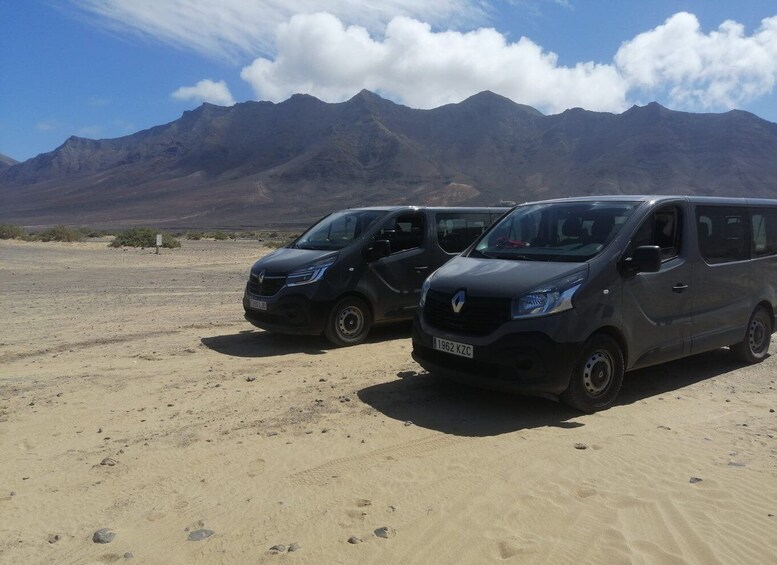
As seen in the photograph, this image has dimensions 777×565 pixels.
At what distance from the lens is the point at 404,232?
29.8 feet

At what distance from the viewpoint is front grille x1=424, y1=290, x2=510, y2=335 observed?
18.1 feet

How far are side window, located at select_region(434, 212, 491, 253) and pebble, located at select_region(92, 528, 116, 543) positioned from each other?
6.39 meters

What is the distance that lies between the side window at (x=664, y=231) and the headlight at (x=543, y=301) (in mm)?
1136

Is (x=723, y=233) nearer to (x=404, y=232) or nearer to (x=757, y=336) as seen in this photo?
(x=757, y=336)

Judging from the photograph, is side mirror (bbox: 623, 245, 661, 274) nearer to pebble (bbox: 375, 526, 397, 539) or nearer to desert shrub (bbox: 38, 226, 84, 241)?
pebble (bbox: 375, 526, 397, 539)

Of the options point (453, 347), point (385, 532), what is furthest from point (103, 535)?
point (453, 347)

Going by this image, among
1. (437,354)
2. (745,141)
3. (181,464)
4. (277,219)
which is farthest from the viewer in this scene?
(745,141)

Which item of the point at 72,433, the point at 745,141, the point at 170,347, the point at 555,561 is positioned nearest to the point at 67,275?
the point at 170,347

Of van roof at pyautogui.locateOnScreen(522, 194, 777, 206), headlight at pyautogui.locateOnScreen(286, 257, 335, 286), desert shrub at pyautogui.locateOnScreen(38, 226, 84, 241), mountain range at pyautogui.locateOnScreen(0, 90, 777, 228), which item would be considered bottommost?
headlight at pyautogui.locateOnScreen(286, 257, 335, 286)

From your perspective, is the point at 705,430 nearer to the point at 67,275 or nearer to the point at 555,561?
the point at 555,561

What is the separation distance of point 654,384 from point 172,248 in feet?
100

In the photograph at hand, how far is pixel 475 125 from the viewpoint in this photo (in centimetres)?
15912

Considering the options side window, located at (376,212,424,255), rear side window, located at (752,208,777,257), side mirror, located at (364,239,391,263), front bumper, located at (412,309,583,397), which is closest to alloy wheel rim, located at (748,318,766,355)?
rear side window, located at (752,208,777,257)

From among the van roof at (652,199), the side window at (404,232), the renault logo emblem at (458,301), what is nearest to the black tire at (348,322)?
the side window at (404,232)
